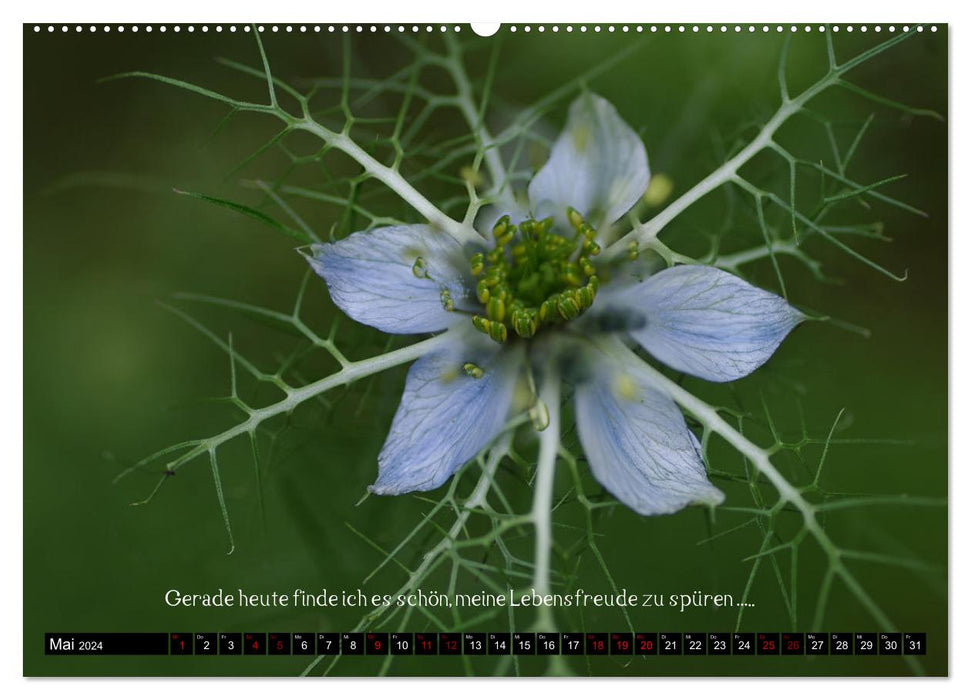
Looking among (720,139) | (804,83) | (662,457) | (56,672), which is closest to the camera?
(662,457)

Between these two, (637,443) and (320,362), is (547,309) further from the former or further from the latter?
(320,362)

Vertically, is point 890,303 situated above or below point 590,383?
above

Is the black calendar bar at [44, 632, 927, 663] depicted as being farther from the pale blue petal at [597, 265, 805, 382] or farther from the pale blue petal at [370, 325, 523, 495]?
the pale blue petal at [597, 265, 805, 382]

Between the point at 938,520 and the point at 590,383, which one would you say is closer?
the point at 590,383

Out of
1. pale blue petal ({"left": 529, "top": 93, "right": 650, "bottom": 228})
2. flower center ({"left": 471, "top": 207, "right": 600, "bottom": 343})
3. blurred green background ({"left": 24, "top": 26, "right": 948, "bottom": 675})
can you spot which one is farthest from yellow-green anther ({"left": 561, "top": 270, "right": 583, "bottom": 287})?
blurred green background ({"left": 24, "top": 26, "right": 948, "bottom": 675})

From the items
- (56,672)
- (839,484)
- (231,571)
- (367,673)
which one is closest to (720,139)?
(839,484)

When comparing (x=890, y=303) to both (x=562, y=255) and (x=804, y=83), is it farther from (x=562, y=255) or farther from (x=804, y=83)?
(x=562, y=255)

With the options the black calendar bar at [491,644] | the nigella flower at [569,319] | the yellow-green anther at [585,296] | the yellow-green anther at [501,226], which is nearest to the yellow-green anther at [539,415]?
the nigella flower at [569,319]
